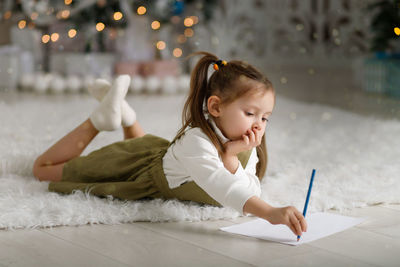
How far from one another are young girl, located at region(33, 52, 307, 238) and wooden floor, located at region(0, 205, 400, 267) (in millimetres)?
59

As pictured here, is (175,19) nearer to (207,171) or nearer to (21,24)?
(21,24)

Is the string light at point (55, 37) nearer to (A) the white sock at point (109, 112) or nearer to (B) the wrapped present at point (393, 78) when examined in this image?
(B) the wrapped present at point (393, 78)

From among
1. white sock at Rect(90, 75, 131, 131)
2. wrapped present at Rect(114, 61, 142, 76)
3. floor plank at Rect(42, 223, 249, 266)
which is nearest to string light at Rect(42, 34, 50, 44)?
wrapped present at Rect(114, 61, 142, 76)

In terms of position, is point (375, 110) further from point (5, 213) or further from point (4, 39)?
point (4, 39)

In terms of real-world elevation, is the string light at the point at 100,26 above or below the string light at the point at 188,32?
below

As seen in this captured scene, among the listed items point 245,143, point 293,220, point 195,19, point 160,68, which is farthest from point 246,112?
point 195,19

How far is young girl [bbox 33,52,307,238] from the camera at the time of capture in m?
1.04

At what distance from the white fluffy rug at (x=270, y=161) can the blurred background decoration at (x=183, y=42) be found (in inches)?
16.7

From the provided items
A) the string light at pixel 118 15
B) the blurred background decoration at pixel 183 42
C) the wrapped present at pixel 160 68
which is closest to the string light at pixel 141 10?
the blurred background decoration at pixel 183 42

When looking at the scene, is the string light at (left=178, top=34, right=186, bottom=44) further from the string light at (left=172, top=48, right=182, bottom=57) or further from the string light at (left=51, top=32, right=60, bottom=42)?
the string light at (left=51, top=32, right=60, bottom=42)

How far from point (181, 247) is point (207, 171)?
0.16 metres

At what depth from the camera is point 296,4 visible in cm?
448

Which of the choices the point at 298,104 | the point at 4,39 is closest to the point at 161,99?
the point at 298,104

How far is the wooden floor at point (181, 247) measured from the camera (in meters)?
0.89
